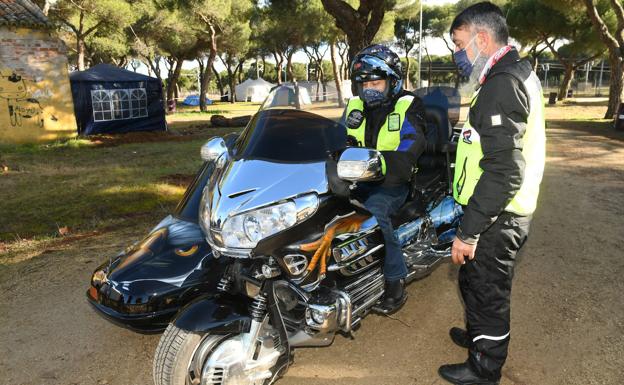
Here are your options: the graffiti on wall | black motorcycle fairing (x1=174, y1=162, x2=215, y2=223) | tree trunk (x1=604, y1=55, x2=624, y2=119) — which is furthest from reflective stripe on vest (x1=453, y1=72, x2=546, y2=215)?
tree trunk (x1=604, y1=55, x2=624, y2=119)

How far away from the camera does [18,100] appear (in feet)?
46.7

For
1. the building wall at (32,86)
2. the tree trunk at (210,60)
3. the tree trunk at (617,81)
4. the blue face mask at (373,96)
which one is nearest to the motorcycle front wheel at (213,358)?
the blue face mask at (373,96)

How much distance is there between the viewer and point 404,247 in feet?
11.1

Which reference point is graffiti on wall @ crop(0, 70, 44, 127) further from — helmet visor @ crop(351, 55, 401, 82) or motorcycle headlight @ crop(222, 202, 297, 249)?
motorcycle headlight @ crop(222, 202, 297, 249)

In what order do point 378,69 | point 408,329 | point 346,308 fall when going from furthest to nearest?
point 408,329, point 378,69, point 346,308

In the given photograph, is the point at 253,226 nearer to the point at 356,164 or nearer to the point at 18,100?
the point at 356,164

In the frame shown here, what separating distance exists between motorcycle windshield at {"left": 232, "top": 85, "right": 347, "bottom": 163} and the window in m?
16.3

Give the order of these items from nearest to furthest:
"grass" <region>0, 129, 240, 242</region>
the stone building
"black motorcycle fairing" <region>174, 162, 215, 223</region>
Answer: "black motorcycle fairing" <region>174, 162, 215, 223</region> < "grass" <region>0, 129, 240, 242</region> < the stone building

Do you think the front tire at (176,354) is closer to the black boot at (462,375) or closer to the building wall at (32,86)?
the black boot at (462,375)

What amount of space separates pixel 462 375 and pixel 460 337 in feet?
1.70

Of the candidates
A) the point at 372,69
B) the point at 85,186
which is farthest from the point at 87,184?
the point at 372,69

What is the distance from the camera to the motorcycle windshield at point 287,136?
2494mm

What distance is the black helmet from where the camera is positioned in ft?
10.2

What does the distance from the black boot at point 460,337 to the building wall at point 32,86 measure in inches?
609
